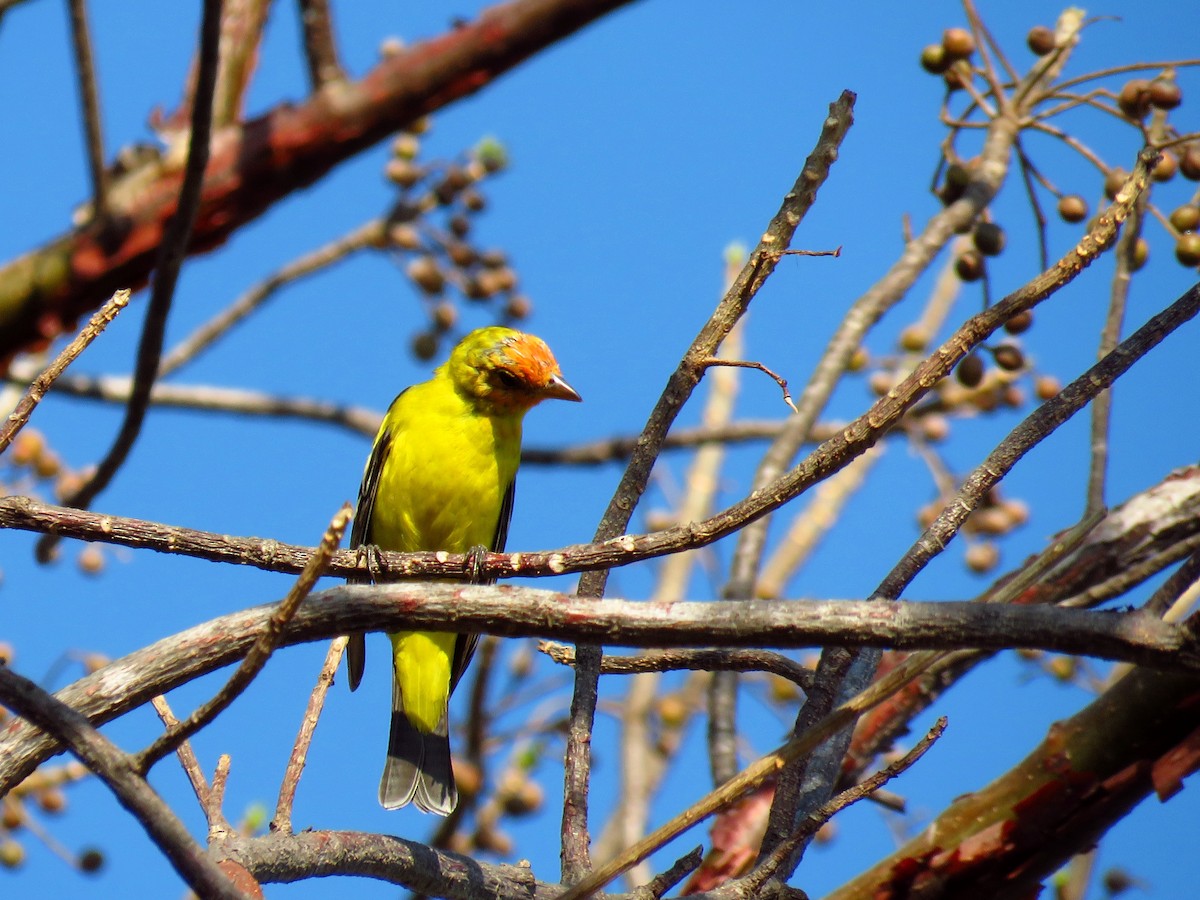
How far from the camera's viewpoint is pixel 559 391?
5.68 meters

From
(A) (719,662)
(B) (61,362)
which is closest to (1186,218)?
(A) (719,662)

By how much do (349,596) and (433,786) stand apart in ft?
10.4

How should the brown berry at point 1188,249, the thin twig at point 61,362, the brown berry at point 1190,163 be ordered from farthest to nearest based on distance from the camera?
1. the brown berry at point 1190,163
2. the brown berry at point 1188,249
3. the thin twig at point 61,362

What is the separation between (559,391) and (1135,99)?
258cm

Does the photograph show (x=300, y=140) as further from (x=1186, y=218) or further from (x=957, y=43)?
(x=1186, y=218)

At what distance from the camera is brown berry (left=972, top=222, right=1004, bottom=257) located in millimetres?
4625

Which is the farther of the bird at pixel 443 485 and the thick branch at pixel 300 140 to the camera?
the bird at pixel 443 485

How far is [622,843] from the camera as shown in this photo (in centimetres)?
762

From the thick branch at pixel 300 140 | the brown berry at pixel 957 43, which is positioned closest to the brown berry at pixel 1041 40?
the brown berry at pixel 957 43

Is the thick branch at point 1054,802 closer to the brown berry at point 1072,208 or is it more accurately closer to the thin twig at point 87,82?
the brown berry at point 1072,208

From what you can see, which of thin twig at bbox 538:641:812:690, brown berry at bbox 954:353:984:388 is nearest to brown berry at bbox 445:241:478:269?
brown berry at bbox 954:353:984:388

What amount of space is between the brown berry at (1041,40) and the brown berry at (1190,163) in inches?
26.7

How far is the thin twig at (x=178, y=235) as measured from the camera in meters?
3.85

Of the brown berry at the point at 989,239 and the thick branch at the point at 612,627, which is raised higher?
the brown berry at the point at 989,239
